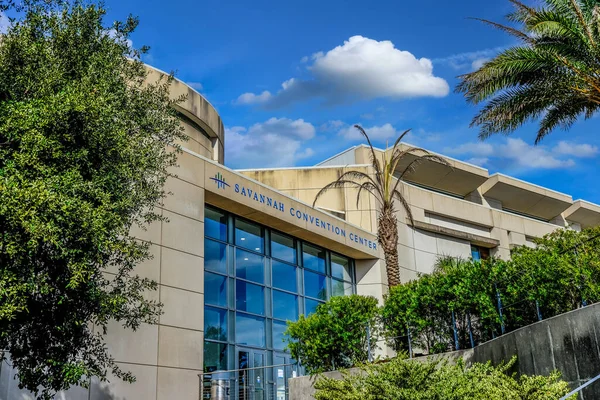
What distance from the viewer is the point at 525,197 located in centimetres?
4000

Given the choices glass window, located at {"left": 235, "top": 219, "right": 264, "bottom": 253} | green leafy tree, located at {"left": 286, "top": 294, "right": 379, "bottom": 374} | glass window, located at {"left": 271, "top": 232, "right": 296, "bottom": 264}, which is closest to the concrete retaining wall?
green leafy tree, located at {"left": 286, "top": 294, "right": 379, "bottom": 374}

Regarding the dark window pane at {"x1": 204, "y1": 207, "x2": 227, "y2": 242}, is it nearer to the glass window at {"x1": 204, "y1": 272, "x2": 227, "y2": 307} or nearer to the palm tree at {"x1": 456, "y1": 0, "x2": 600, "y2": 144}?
the glass window at {"x1": 204, "y1": 272, "x2": 227, "y2": 307}

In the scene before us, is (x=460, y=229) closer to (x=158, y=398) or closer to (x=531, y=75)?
(x=531, y=75)

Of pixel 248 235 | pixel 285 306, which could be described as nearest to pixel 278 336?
pixel 285 306

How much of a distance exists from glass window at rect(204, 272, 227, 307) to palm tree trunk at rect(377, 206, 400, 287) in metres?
7.31

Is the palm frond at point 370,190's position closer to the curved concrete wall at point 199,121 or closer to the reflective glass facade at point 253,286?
the reflective glass facade at point 253,286

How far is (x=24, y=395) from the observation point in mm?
14867

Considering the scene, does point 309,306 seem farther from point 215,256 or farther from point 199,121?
point 199,121

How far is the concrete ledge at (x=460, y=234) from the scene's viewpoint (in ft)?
104

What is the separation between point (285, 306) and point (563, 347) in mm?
14409

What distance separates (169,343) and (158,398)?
158 cm

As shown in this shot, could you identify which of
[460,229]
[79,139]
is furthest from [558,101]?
[460,229]

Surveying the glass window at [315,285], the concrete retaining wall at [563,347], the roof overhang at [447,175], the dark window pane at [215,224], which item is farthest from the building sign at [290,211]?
the concrete retaining wall at [563,347]

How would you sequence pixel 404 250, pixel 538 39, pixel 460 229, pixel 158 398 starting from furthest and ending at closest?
pixel 460 229 < pixel 404 250 < pixel 158 398 < pixel 538 39
